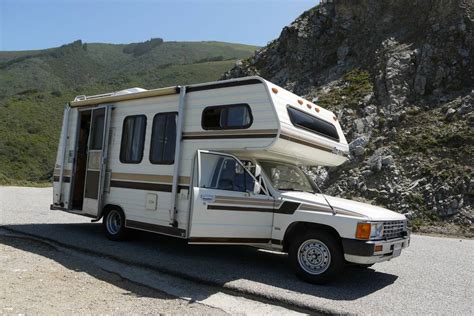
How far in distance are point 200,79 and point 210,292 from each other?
253 feet

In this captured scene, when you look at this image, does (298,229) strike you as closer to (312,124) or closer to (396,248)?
(396,248)

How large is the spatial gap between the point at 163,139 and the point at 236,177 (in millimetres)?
2084

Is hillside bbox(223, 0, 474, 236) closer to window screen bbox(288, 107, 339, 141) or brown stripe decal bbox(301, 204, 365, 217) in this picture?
window screen bbox(288, 107, 339, 141)

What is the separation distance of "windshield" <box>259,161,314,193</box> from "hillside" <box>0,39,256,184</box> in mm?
29262

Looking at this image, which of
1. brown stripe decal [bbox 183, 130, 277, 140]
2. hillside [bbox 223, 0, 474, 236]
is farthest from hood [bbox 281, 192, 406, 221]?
hillside [bbox 223, 0, 474, 236]

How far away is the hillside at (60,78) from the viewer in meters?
50.2

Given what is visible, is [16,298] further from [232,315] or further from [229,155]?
[229,155]

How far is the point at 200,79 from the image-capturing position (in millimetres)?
81500

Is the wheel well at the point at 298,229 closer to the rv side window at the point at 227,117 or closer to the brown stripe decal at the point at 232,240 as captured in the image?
the brown stripe decal at the point at 232,240

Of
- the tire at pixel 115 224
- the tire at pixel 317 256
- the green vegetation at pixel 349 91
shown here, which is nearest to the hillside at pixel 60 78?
the green vegetation at pixel 349 91

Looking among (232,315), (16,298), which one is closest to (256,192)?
(232,315)

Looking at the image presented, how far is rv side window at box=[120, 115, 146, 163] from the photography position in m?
9.28

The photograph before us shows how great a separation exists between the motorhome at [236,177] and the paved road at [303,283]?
1.46 feet

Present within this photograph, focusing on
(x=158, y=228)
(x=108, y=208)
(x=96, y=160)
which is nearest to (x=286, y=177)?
(x=158, y=228)
